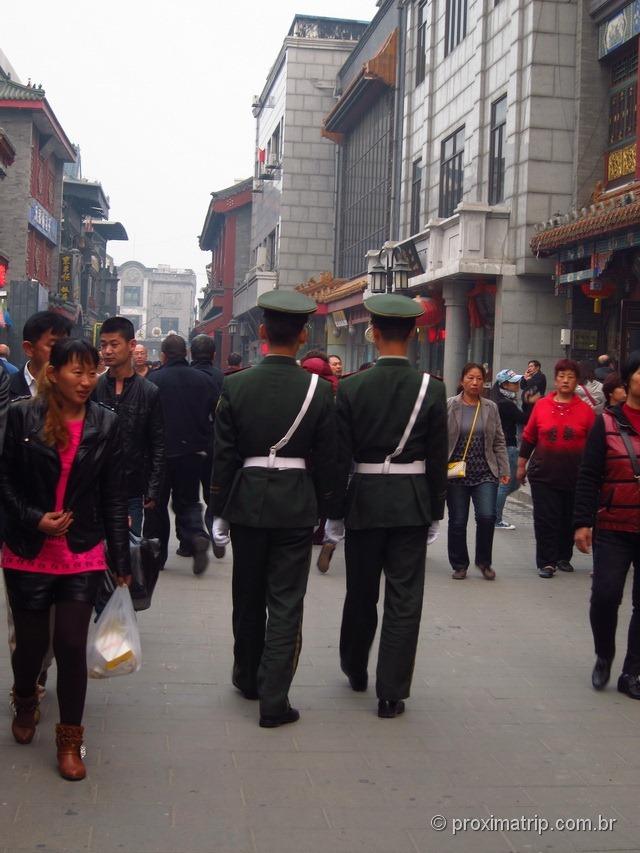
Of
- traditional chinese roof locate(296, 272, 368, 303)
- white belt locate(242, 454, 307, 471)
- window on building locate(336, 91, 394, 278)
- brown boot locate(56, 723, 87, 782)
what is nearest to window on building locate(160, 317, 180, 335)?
window on building locate(336, 91, 394, 278)

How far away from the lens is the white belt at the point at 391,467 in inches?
224

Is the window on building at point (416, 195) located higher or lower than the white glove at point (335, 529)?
higher

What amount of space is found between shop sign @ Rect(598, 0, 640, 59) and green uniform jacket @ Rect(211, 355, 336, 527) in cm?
1409

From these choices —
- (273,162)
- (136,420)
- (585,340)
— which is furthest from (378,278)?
(273,162)

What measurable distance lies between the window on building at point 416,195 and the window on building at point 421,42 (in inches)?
81.8

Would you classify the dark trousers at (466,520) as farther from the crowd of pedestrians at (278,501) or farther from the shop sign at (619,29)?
the shop sign at (619,29)

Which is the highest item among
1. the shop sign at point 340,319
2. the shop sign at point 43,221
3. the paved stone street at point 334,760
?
the shop sign at point 43,221

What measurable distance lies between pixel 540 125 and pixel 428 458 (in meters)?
15.3

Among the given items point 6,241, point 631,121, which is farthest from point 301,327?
point 6,241

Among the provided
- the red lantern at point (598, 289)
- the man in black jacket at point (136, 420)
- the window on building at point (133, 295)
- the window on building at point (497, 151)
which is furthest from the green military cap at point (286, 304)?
the window on building at point (133, 295)

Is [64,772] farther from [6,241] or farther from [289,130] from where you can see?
[289,130]

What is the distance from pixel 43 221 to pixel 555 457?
3529cm

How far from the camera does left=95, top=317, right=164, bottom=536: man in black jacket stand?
23.6 ft

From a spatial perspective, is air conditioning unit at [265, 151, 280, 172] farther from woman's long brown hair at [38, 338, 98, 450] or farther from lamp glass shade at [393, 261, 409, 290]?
woman's long brown hair at [38, 338, 98, 450]
